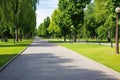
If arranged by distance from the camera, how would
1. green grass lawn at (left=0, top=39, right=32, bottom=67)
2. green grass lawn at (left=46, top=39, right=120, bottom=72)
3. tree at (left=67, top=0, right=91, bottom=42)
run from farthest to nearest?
tree at (left=67, top=0, right=91, bottom=42) < green grass lawn at (left=0, top=39, right=32, bottom=67) < green grass lawn at (left=46, top=39, right=120, bottom=72)

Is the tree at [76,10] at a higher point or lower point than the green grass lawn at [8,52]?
higher

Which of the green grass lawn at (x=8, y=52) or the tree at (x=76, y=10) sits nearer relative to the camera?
the green grass lawn at (x=8, y=52)

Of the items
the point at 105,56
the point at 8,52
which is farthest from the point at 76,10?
the point at 105,56

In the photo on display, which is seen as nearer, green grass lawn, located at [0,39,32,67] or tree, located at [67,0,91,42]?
green grass lawn, located at [0,39,32,67]

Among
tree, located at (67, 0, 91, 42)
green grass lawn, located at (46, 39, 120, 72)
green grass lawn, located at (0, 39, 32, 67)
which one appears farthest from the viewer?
tree, located at (67, 0, 91, 42)

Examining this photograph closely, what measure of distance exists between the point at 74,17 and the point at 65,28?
9.57 m

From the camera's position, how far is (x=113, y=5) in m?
31.2

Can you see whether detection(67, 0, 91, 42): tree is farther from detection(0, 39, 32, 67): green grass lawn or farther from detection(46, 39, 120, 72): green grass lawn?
detection(46, 39, 120, 72): green grass lawn

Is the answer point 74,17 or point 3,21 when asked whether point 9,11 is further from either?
point 74,17

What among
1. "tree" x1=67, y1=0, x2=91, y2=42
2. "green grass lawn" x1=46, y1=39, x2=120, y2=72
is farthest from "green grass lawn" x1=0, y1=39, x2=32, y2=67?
"tree" x1=67, y1=0, x2=91, y2=42

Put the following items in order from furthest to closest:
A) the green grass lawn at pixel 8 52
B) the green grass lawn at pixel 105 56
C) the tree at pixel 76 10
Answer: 1. the tree at pixel 76 10
2. the green grass lawn at pixel 8 52
3. the green grass lawn at pixel 105 56

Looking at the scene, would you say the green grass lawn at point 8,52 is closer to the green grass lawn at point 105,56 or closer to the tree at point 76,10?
the green grass lawn at point 105,56

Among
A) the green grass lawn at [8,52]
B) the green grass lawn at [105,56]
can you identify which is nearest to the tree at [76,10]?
the green grass lawn at [8,52]

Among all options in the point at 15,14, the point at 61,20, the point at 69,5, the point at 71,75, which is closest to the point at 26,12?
the point at 15,14
